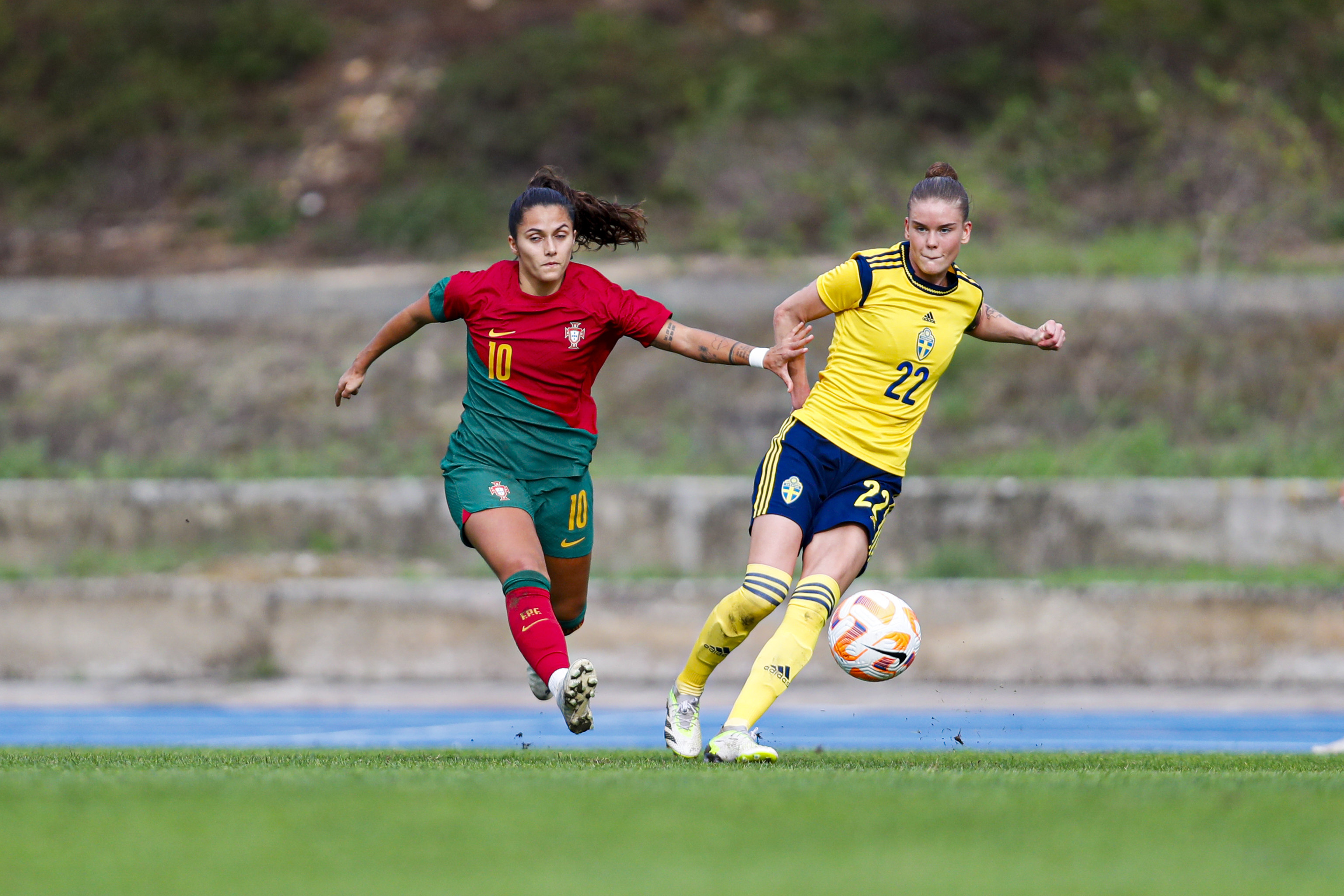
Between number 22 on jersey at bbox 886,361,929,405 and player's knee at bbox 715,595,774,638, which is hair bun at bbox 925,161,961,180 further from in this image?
player's knee at bbox 715,595,774,638

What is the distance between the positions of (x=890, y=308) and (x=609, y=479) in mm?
9206

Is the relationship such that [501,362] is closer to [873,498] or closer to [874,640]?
[873,498]

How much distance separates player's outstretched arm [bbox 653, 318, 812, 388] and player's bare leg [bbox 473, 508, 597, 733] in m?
0.97

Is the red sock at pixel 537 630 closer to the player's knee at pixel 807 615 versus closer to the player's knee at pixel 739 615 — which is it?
the player's knee at pixel 739 615

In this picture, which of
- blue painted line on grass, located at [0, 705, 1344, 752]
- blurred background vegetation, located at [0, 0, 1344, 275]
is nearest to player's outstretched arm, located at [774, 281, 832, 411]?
blue painted line on grass, located at [0, 705, 1344, 752]

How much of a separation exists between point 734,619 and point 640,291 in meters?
12.8

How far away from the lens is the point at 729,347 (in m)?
Answer: 6.25

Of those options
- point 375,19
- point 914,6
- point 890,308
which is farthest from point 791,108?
point 890,308

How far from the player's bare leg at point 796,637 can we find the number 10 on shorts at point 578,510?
33.0 inches

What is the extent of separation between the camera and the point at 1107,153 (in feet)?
73.2

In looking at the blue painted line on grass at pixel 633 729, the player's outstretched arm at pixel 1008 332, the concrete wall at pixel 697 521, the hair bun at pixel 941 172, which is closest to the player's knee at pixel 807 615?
the player's outstretched arm at pixel 1008 332

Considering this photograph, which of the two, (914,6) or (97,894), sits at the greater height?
(914,6)

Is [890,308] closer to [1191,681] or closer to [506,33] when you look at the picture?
[1191,681]

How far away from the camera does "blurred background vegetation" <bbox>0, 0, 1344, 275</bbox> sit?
822 inches
